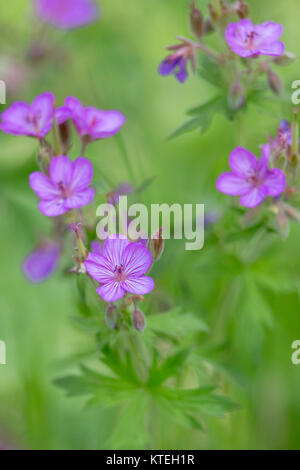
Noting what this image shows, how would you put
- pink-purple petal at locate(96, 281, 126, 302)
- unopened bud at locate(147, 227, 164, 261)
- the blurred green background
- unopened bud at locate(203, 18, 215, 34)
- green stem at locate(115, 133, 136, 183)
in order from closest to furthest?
pink-purple petal at locate(96, 281, 126, 302) < unopened bud at locate(147, 227, 164, 261) < unopened bud at locate(203, 18, 215, 34) < green stem at locate(115, 133, 136, 183) < the blurred green background

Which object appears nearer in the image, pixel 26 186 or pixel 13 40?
pixel 26 186

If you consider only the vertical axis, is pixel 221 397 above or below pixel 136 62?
below

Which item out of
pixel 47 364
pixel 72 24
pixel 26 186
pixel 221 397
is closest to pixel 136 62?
pixel 72 24

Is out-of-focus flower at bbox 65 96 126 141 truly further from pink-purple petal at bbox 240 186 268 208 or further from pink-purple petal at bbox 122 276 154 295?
pink-purple petal at bbox 122 276 154 295

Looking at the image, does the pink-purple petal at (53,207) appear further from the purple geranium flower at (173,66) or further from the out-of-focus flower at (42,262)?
the out-of-focus flower at (42,262)

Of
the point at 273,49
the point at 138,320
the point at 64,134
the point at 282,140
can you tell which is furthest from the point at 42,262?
the point at 273,49

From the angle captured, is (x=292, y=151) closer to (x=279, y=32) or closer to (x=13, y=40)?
(x=279, y=32)

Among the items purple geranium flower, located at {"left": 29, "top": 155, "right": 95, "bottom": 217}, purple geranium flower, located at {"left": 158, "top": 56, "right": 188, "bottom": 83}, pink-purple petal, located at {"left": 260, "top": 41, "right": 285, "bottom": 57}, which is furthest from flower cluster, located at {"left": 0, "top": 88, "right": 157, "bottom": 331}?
pink-purple petal, located at {"left": 260, "top": 41, "right": 285, "bottom": 57}

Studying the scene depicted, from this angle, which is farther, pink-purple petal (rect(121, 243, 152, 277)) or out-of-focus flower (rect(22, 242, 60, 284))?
out-of-focus flower (rect(22, 242, 60, 284))
